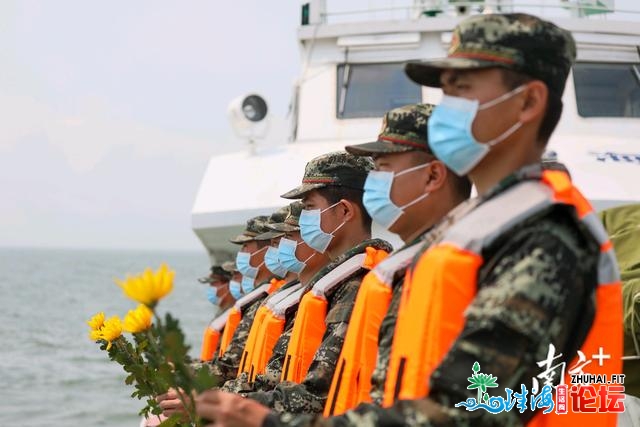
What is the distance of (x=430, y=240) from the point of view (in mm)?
2291

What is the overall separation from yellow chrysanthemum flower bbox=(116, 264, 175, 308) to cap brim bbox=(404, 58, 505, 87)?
69cm

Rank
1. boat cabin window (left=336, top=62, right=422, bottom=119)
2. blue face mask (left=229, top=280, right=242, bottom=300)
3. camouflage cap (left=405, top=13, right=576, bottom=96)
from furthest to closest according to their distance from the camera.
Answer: boat cabin window (left=336, top=62, right=422, bottom=119) < blue face mask (left=229, top=280, right=242, bottom=300) < camouflage cap (left=405, top=13, right=576, bottom=96)

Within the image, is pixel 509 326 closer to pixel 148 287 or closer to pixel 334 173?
pixel 148 287

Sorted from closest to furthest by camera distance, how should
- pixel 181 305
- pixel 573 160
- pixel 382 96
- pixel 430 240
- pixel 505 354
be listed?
pixel 505 354 < pixel 430 240 < pixel 573 160 < pixel 382 96 < pixel 181 305

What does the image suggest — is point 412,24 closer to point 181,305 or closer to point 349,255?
point 349,255


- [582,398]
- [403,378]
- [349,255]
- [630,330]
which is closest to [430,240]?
[403,378]

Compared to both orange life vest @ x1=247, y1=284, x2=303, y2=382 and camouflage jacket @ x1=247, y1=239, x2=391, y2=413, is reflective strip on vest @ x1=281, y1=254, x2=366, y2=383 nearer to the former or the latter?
camouflage jacket @ x1=247, y1=239, x2=391, y2=413

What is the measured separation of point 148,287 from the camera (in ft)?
6.75

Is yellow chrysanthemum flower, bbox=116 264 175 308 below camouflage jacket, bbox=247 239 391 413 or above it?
above

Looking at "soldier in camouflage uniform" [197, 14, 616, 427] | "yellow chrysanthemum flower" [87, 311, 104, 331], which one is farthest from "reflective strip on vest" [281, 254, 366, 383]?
"soldier in camouflage uniform" [197, 14, 616, 427]

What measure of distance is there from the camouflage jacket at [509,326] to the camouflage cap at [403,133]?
87 cm

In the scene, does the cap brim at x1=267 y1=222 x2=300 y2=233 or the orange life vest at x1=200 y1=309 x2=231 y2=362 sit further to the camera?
the orange life vest at x1=200 y1=309 x2=231 y2=362

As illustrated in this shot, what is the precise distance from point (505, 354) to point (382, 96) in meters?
7.03

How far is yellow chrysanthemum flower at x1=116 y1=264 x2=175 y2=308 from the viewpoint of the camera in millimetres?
2055
